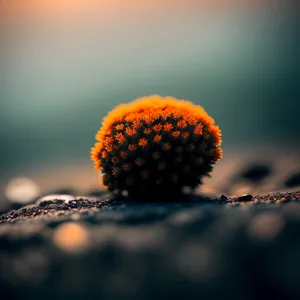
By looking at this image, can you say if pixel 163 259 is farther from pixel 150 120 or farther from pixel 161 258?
pixel 150 120

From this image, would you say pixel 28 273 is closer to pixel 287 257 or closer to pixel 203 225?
pixel 203 225

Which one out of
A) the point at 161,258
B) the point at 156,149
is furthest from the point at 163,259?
the point at 156,149

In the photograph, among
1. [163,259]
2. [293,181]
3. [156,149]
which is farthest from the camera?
[293,181]

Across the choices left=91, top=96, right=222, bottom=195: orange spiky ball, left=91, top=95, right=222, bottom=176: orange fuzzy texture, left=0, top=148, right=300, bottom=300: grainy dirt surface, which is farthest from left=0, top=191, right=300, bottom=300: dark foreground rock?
left=91, top=95, right=222, bottom=176: orange fuzzy texture

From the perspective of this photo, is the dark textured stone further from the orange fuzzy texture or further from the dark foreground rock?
the dark foreground rock

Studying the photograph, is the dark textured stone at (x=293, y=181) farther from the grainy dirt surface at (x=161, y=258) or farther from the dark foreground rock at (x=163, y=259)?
the dark foreground rock at (x=163, y=259)
